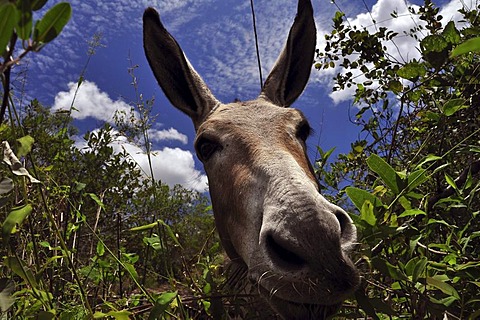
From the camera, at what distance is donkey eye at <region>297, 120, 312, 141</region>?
351 cm

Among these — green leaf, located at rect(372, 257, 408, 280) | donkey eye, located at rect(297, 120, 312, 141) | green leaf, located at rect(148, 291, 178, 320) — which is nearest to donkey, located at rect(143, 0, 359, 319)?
donkey eye, located at rect(297, 120, 312, 141)

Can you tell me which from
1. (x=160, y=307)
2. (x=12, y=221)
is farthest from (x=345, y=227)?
(x=12, y=221)

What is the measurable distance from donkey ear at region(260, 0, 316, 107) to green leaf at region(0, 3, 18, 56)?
12.0ft

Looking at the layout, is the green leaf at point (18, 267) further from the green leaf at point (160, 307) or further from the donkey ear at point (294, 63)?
the donkey ear at point (294, 63)

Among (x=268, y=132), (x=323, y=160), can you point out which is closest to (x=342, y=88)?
(x=323, y=160)

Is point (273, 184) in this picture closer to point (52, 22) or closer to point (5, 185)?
point (5, 185)

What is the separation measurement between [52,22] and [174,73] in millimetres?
3570

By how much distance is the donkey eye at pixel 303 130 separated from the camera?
11.5 ft

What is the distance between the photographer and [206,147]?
11.4ft

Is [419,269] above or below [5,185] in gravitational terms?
above

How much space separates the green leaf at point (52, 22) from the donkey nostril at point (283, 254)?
137 centimetres

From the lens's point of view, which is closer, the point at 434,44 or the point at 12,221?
the point at 12,221

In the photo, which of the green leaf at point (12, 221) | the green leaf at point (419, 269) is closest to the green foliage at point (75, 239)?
the green leaf at point (12, 221)

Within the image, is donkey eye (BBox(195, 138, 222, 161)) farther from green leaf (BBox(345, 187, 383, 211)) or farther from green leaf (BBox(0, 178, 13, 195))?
green leaf (BBox(0, 178, 13, 195))
